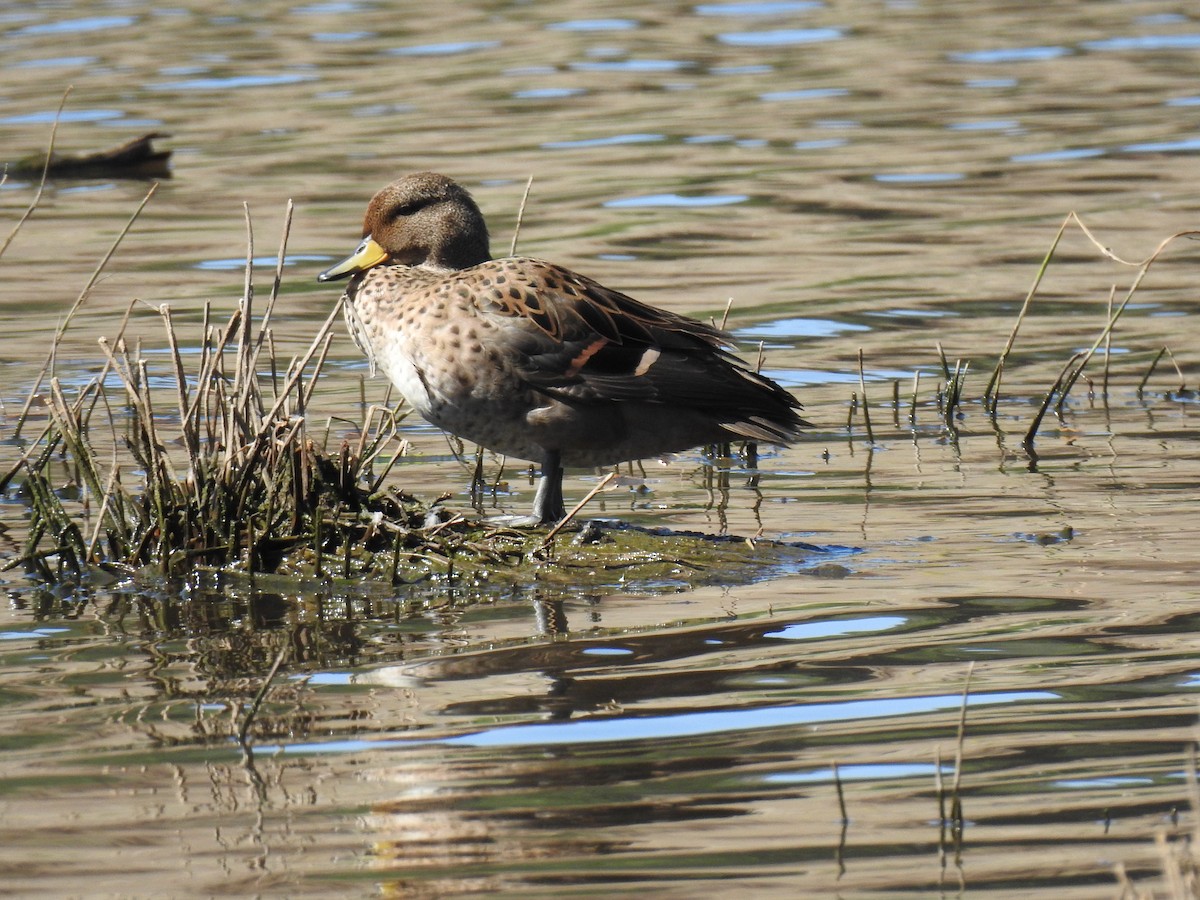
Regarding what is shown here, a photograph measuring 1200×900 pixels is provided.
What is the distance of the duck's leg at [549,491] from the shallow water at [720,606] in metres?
0.41

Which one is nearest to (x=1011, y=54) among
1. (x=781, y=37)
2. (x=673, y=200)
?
(x=781, y=37)

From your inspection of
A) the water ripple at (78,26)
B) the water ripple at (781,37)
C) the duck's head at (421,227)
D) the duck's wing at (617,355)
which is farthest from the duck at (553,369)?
the water ripple at (78,26)

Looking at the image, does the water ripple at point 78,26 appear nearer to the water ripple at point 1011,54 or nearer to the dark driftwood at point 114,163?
the dark driftwood at point 114,163

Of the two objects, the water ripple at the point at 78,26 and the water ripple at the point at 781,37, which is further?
the water ripple at the point at 78,26

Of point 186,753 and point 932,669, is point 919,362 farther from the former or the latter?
point 186,753

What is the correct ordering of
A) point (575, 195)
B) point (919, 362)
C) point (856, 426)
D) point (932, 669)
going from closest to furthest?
1. point (932, 669)
2. point (856, 426)
3. point (919, 362)
4. point (575, 195)

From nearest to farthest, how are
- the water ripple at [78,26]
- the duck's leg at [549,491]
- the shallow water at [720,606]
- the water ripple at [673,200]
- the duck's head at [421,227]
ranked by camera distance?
the shallow water at [720,606] < the duck's leg at [549,491] < the duck's head at [421,227] < the water ripple at [673,200] < the water ripple at [78,26]

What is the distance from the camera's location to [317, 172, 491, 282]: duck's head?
272 inches

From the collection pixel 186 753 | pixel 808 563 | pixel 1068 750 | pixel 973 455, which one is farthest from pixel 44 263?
pixel 1068 750

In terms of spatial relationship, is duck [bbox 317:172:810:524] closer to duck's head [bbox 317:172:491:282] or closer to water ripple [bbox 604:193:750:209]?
duck's head [bbox 317:172:491:282]

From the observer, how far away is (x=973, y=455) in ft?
26.8

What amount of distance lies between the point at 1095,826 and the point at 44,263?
402 inches

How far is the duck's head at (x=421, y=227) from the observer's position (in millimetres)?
6914

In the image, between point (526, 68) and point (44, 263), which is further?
point (526, 68)
